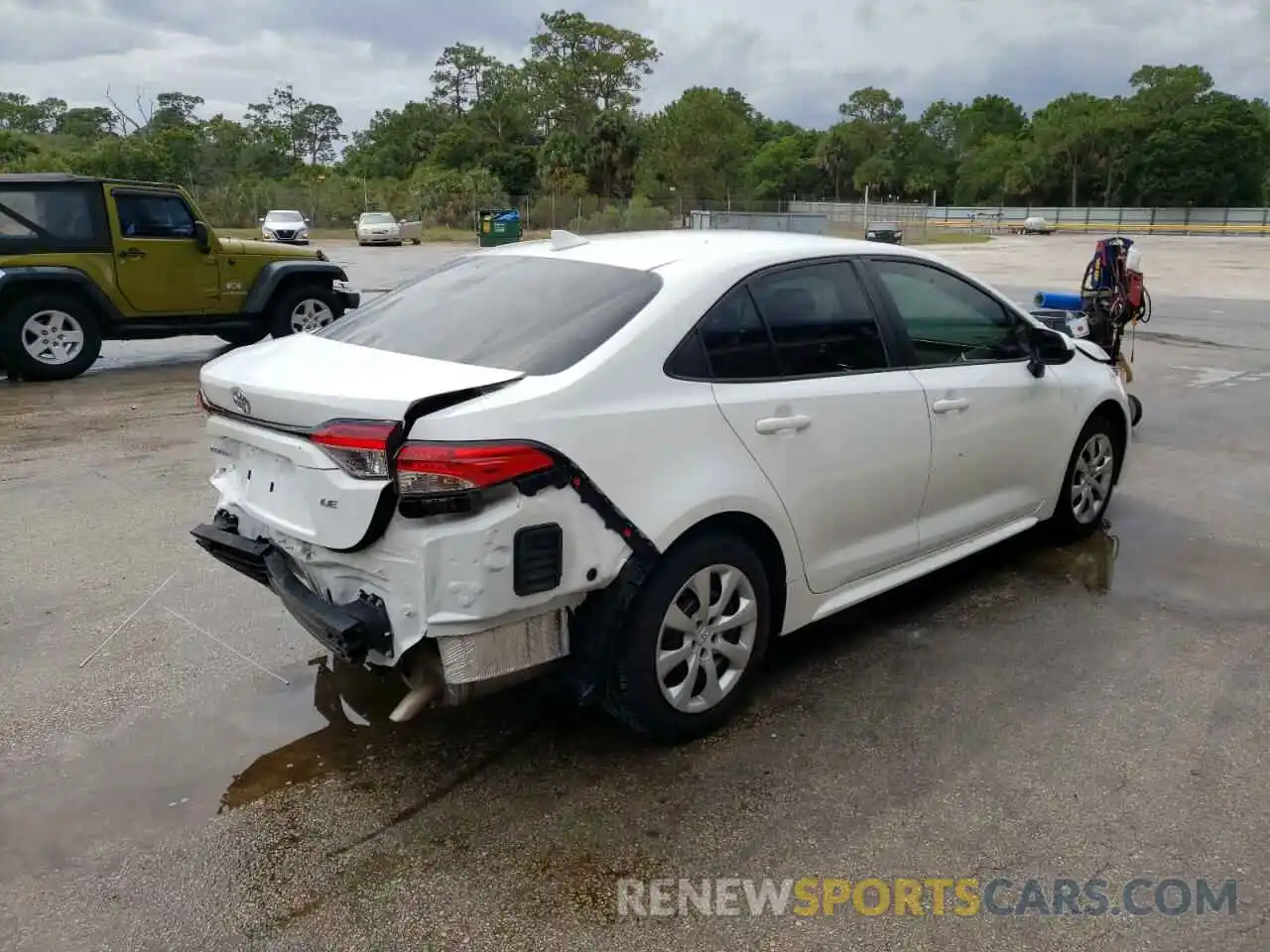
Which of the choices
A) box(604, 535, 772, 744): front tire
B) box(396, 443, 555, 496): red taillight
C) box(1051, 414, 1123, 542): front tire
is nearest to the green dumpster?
box(1051, 414, 1123, 542): front tire

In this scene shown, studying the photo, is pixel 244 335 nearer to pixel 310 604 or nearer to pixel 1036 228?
pixel 310 604

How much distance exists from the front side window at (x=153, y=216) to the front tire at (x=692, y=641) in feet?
31.8

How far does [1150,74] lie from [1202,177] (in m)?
24.0

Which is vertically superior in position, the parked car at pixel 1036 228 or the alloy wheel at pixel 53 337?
the parked car at pixel 1036 228

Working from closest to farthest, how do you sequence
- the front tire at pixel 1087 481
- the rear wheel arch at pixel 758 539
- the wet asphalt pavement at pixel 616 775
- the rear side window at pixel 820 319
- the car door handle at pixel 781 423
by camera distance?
the wet asphalt pavement at pixel 616 775, the rear wheel arch at pixel 758 539, the car door handle at pixel 781 423, the rear side window at pixel 820 319, the front tire at pixel 1087 481

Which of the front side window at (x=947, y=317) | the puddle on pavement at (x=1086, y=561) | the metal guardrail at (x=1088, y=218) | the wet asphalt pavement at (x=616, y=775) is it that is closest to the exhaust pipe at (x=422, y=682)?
the wet asphalt pavement at (x=616, y=775)

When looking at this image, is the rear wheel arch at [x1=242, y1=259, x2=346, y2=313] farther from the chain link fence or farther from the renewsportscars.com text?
the chain link fence

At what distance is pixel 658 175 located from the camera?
6888cm

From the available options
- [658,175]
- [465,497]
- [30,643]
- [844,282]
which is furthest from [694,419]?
[658,175]

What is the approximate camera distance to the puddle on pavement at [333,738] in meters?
3.40

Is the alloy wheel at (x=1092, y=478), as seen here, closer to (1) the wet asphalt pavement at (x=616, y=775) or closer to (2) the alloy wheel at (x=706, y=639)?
(1) the wet asphalt pavement at (x=616, y=775)

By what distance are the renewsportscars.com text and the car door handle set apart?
1.43 m

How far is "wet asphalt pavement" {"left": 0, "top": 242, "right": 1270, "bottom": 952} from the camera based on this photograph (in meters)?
2.74

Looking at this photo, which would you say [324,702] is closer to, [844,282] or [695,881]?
[695,881]
